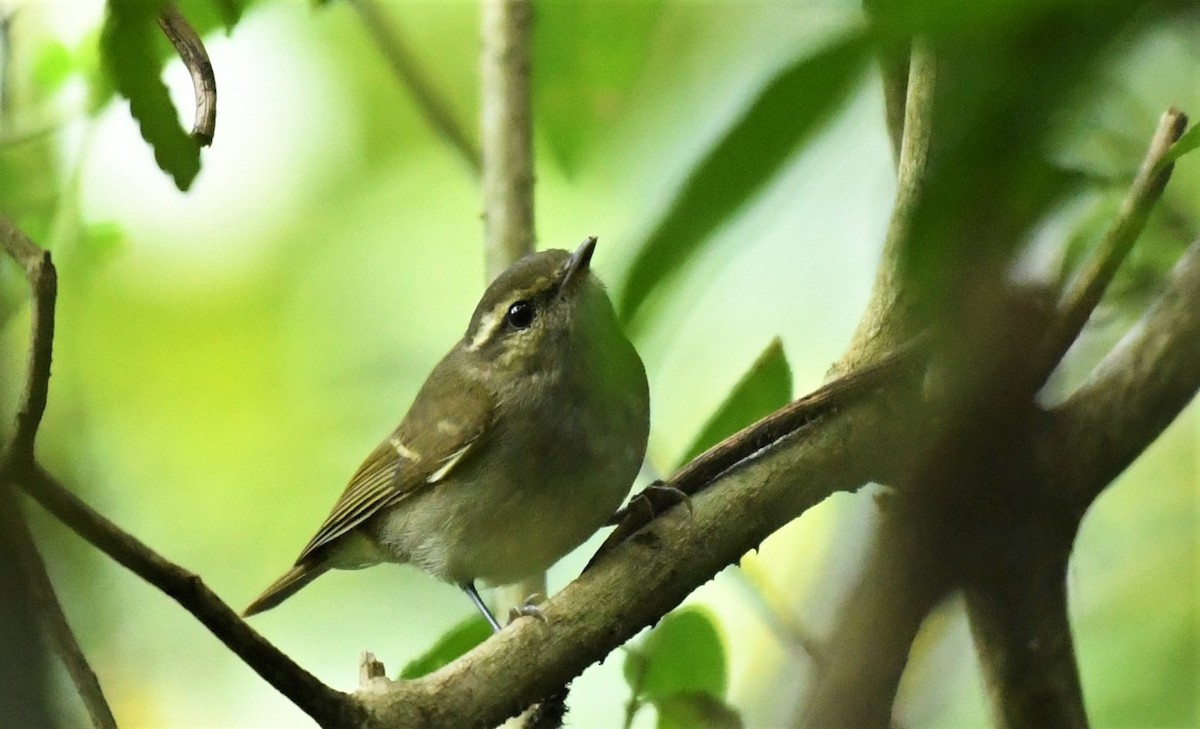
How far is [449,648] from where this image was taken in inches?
43.2

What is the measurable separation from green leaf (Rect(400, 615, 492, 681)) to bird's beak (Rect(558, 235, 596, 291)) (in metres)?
0.42

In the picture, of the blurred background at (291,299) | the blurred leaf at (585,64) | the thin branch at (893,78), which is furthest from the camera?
the blurred background at (291,299)

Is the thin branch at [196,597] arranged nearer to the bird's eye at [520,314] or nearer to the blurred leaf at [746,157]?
the blurred leaf at [746,157]

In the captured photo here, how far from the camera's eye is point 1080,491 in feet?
1.36

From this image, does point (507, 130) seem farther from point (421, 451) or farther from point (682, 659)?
point (682, 659)

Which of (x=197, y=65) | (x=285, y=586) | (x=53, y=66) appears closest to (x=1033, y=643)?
(x=197, y=65)

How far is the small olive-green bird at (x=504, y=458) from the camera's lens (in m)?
1.22

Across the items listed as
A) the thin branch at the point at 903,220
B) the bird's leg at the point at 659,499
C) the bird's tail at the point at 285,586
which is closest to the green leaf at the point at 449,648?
the bird's leg at the point at 659,499

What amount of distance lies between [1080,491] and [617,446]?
2.68 feet

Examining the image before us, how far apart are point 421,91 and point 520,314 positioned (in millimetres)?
588

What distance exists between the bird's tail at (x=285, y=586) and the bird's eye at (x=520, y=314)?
1.42 ft

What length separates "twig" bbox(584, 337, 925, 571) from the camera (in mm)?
761

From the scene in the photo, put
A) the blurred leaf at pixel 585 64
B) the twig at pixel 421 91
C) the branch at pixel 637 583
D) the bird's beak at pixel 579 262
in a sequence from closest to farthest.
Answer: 1. the branch at pixel 637 583
2. the blurred leaf at pixel 585 64
3. the bird's beak at pixel 579 262
4. the twig at pixel 421 91

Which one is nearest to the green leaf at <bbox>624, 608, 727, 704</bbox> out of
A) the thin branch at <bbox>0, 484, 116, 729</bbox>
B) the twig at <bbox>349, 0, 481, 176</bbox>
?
the thin branch at <bbox>0, 484, 116, 729</bbox>
